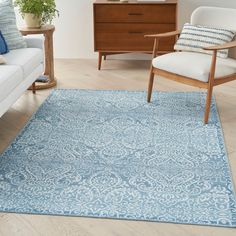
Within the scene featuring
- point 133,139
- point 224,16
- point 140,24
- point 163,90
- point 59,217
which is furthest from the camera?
point 140,24

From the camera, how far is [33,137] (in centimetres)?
327

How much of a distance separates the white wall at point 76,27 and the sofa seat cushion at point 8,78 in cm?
200

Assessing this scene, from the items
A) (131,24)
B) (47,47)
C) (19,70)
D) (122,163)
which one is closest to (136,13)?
(131,24)

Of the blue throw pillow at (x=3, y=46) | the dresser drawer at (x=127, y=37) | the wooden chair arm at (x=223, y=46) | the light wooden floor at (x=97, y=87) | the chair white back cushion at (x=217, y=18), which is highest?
the chair white back cushion at (x=217, y=18)

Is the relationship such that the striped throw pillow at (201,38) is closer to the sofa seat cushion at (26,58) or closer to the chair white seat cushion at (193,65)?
the chair white seat cushion at (193,65)

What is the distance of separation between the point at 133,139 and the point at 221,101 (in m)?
1.14

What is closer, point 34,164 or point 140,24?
point 34,164

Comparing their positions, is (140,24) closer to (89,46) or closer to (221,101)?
(89,46)

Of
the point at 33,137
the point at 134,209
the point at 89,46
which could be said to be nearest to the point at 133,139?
the point at 33,137

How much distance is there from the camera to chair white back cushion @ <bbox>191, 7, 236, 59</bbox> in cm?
387

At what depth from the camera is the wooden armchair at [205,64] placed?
3.39 meters

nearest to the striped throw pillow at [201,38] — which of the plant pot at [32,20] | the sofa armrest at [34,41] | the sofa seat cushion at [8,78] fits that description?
the sofa armrest at [34,41]

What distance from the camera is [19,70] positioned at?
134 inches

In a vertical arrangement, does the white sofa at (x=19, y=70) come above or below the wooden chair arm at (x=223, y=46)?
below
